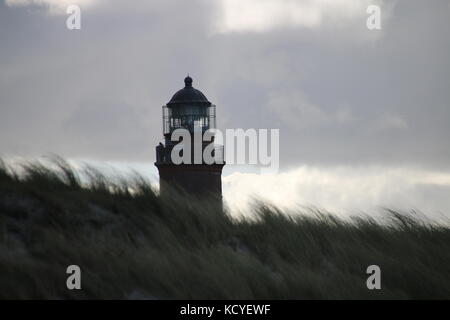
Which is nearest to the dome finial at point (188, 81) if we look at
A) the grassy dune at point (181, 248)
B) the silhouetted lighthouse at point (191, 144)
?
the silhouetted lighthouse at point (191, 144)

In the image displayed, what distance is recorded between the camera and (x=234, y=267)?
9.39m

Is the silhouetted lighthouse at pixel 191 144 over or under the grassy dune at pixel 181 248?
over

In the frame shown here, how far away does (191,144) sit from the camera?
26.1 meters

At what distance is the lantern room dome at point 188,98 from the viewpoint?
26.3 metres

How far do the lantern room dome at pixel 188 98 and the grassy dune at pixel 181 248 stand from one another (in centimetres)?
1481

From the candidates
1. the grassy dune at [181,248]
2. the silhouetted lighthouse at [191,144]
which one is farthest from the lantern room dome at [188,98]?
the grassy dune at [181,248]

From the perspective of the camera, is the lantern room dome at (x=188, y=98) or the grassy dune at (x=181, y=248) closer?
the grassy dune at (x=181, y=248)

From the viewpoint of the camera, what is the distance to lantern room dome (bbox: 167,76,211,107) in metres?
26.3

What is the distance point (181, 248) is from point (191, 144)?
54.6 feet

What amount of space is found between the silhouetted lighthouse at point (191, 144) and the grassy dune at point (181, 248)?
1383 centimetres

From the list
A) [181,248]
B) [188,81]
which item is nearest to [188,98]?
[188,81]

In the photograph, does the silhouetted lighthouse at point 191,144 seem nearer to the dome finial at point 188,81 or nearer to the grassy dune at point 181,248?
the dome finial at point 188,81

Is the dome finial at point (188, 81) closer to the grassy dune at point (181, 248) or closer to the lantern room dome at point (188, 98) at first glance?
the lantern room dome at point (188, 98)

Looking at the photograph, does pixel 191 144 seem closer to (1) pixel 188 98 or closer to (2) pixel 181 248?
(1) pixel 188 98
